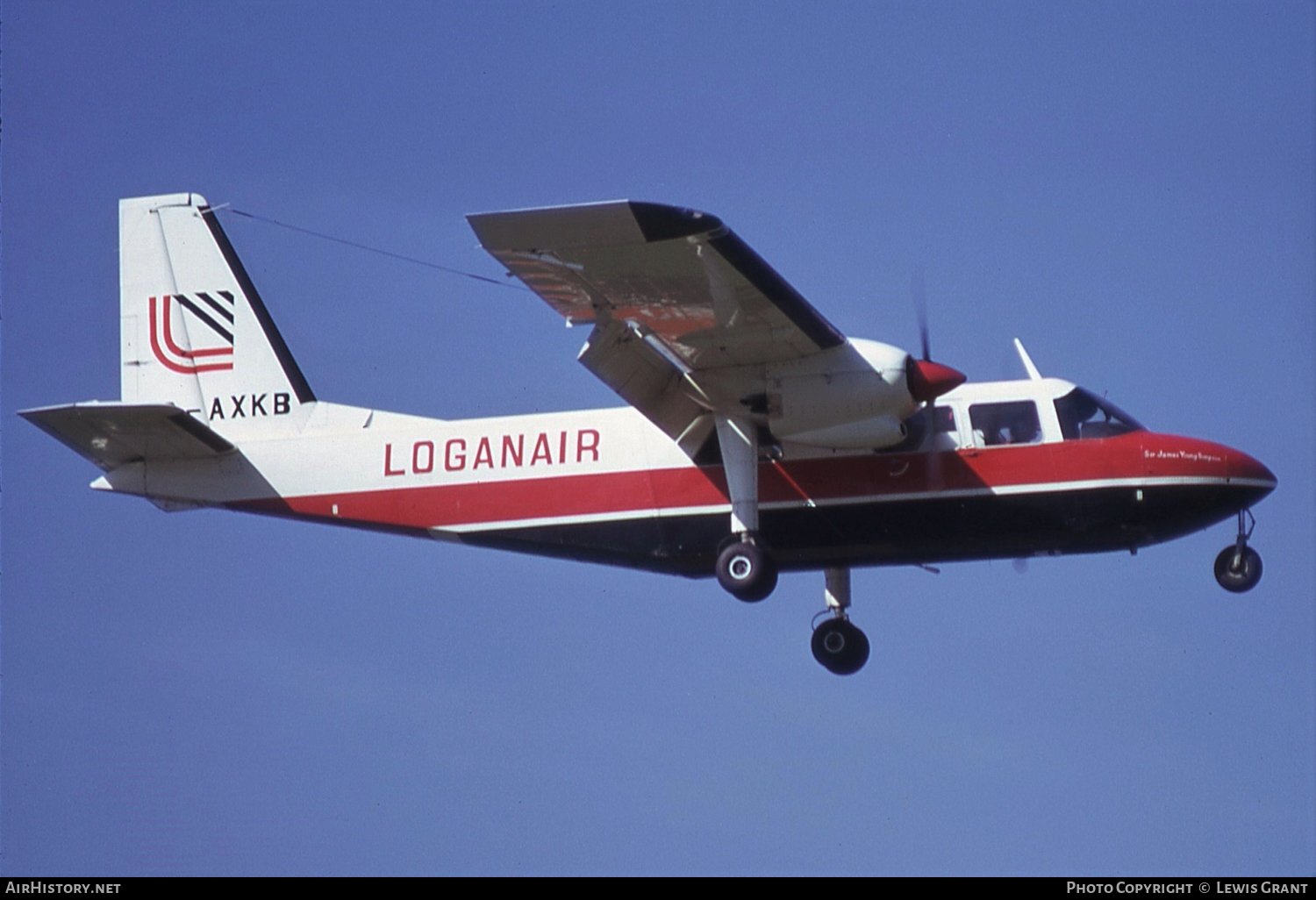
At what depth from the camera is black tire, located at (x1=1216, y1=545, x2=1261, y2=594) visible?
2189cm

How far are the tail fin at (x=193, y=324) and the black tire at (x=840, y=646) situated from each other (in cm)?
674

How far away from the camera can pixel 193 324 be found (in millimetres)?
24688

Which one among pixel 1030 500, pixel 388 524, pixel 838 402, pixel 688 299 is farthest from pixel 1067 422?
pixel 388 524

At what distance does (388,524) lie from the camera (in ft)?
76.3

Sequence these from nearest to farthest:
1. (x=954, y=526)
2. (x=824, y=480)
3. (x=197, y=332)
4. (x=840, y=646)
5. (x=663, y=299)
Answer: (x=663, y=299) < (x=954, y=526) < (x=824, y=480) < (x=840, y=646) < (x=197, y=332)

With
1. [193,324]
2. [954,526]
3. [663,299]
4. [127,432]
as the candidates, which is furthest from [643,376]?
[193,324]

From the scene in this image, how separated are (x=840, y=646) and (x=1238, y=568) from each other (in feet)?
15.3

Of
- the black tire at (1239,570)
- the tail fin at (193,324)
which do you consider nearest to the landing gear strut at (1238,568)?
the black tire at (1239,570)

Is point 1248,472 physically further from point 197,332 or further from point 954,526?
point 197,332

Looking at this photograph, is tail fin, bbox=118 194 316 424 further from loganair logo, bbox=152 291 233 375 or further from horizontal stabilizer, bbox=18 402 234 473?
horizontal stabilizer, bbox=18 402 234 473

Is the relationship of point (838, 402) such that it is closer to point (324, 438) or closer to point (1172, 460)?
point (1172, 460)

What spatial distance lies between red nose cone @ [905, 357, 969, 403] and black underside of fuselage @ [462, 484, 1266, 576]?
1.32m

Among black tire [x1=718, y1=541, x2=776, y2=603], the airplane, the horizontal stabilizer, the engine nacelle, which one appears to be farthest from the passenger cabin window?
the horizontal stabilizer

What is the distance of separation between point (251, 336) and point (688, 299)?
663cm
